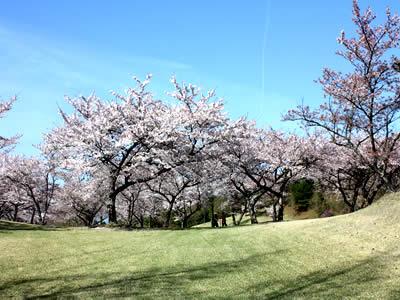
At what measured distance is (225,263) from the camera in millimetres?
12125

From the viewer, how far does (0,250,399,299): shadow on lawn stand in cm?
901

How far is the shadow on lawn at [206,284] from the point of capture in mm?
9008

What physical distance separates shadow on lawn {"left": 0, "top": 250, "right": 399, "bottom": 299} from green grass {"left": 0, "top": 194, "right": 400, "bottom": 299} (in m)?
0.02

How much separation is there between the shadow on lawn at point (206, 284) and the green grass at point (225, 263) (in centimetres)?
2

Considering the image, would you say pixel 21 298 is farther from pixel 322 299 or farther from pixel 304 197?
pixel 304 197

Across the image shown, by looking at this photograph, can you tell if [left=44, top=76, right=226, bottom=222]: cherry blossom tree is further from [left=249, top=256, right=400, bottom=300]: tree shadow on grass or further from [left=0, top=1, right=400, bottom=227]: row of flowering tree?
[left=249, top=256, right=400, bottom=300]: tree shadow on grass

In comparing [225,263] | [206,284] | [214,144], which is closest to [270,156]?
[214,144]

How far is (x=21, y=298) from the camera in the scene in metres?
8.92

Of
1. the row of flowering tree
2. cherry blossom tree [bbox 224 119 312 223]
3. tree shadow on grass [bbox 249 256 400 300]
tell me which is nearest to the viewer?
tree shadow on grass [bbox 249 256 400 300]

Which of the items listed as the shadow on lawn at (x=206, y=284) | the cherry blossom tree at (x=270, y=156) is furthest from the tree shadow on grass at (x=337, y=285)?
the cherry blossom tree at (x=270, y=156)

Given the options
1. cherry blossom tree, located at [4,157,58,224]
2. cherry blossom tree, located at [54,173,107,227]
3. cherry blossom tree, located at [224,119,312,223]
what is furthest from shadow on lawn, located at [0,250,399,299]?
cherry blossom tree, located at [4,157,58,224]

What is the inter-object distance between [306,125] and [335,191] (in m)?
17.7

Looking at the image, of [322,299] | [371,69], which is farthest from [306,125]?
[322,299]

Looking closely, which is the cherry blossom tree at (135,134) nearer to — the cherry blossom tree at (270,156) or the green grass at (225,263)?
the cherry blossom tree at (270,156)
